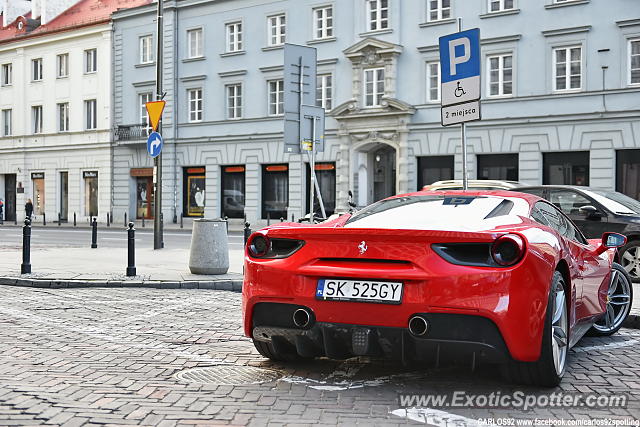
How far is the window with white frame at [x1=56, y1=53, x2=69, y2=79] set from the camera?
43.8 m

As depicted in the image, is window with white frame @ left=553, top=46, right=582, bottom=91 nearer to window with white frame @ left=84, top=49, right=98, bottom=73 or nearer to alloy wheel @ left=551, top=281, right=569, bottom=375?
alloy wheel @ left=551, top=281, right=569, bottom=375

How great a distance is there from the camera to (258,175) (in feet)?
117

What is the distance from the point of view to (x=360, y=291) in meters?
4.71

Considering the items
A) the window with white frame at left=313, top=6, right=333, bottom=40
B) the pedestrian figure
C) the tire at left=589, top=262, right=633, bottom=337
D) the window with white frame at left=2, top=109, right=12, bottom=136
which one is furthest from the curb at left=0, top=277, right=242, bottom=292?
the window with white frame at left=2, top=109, right=12, bottom=136

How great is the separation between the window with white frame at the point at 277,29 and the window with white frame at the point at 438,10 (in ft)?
23.4

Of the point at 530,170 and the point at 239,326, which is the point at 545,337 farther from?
the point at 530,170

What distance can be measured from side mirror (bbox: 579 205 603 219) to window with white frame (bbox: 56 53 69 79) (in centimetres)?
3704

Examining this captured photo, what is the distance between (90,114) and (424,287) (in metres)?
40.5

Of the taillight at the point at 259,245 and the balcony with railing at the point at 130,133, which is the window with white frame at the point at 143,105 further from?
the taillight at the point at 259,245

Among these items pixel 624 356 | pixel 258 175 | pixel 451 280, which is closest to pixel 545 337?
pixel 451 280

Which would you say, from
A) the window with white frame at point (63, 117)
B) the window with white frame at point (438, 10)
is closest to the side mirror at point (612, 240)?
the window with white frame at point (438, 10)

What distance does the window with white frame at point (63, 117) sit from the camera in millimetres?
43562

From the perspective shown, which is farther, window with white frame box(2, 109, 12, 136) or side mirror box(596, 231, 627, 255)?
window with white frame box(2, 109, 12, 136)

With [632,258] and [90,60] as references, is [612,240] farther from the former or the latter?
[90,60]
